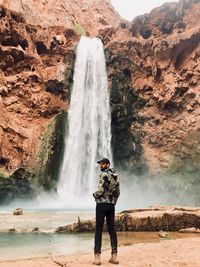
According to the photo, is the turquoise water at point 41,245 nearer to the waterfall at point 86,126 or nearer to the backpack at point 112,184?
the backpack at point 112,184

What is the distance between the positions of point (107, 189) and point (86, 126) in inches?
1184

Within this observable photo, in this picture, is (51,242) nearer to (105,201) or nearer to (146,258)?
(146,258)

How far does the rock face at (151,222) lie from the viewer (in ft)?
49.1

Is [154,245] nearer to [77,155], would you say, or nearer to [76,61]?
[77,155]

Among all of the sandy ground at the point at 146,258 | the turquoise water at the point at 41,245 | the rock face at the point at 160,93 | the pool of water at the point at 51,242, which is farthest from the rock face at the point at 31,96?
the sandy ground at the point at 146,258

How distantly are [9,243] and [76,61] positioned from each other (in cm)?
3121

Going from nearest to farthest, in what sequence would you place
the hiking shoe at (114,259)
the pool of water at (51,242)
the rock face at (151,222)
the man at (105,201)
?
the hiking shoe at (114,259) < the man at (105,201) < the pool of water at (51,242) < the rock face at (151,222)

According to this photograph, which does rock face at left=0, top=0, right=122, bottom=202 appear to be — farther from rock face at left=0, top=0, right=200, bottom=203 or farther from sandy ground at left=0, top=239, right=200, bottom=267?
sandy ground at left=0, top=239, right=200, bottom=267

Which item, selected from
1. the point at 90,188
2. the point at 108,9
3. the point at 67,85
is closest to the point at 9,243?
the point at 90,188

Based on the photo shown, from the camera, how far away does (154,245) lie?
1094 cm

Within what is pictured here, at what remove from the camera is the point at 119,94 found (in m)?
41.0

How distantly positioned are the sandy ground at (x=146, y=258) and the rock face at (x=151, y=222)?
3.95 meters

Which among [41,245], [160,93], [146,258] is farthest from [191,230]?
[160,93]

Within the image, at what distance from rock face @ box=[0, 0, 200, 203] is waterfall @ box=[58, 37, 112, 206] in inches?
29.6
